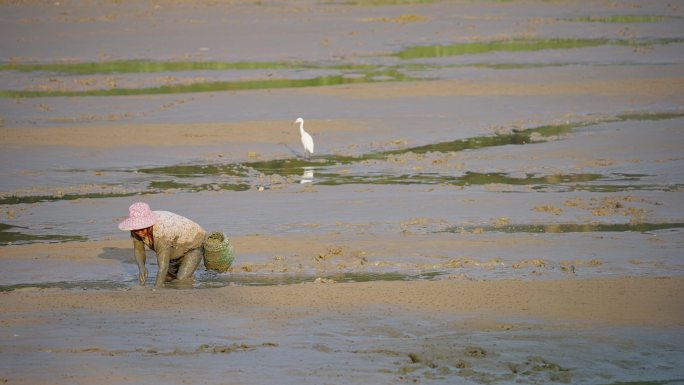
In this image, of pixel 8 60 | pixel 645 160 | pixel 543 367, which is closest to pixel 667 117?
pixel 645 160

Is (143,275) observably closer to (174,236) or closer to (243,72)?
(174,236)

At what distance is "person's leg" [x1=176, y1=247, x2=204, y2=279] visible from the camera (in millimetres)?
11492

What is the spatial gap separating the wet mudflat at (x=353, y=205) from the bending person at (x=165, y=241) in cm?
22

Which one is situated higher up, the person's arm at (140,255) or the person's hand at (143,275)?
the person's arm at (140,255)

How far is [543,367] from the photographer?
8.87m

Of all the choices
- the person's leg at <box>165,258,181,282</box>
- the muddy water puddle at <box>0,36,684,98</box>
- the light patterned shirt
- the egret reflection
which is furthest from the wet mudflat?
the light patterned shirt

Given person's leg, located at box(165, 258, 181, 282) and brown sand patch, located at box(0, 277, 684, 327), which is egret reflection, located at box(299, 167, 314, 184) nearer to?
person's leg, located at box(165, 258, 181, 282)

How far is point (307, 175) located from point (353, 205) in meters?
2.33

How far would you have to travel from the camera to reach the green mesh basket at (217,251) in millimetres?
11352

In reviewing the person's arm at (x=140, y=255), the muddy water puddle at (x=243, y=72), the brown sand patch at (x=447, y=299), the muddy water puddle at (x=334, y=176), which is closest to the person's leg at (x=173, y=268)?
the person's arm at (x=140, y=255)

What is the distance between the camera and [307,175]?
55.7 ft

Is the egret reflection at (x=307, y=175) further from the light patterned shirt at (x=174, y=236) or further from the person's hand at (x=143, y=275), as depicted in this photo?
the person's hand at (x=143, y=275)

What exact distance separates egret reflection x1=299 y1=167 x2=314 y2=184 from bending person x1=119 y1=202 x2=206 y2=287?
16.5ft

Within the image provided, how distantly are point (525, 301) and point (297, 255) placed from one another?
8.98ft
